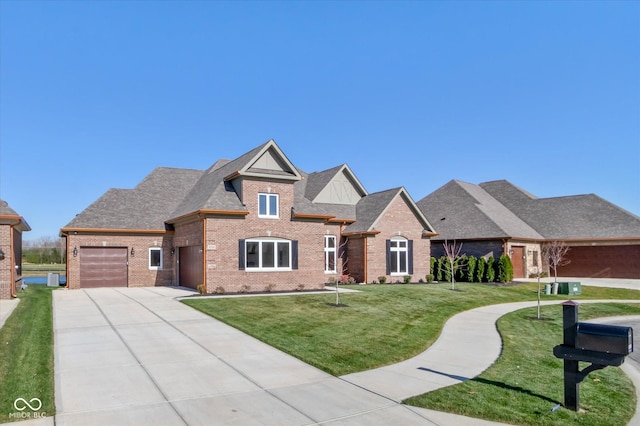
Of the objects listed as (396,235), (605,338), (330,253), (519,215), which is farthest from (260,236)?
(519,215)

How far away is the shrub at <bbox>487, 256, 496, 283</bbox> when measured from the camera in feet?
98.9

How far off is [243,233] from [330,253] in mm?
8323

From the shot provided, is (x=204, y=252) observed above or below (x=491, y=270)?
above

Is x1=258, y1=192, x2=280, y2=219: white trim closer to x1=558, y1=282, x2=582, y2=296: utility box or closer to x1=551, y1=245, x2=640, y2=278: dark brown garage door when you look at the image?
x1=558, y1=282, x2=582, y2=296: utility box

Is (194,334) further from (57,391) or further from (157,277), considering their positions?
(157,277)

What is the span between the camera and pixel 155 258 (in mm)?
26672

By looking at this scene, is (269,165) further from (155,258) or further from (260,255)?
(155,258)

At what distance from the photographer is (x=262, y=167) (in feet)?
74.8

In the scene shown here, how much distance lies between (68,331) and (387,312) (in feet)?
32.3

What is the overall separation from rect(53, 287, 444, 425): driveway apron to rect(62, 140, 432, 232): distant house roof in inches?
399

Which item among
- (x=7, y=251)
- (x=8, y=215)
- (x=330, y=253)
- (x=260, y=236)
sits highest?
(x=8, y=215)

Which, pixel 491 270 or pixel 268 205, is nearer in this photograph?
pixel 268 205

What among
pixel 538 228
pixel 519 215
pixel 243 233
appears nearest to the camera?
pixel 243 233

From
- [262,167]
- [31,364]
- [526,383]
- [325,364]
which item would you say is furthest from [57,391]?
[262,167]
